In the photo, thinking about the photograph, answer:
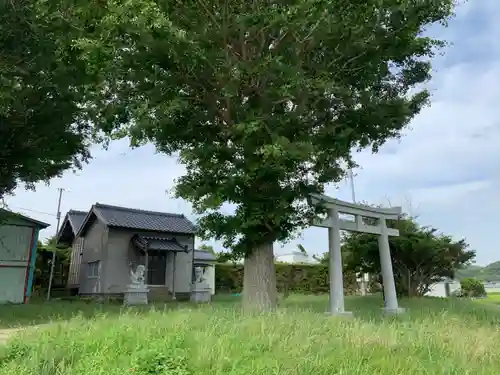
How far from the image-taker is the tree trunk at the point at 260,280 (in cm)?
782

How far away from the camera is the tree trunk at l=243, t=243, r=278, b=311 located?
25.7 feet

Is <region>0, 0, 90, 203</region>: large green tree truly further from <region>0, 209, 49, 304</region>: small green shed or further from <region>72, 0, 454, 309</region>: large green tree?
<region>0, 209, 49, 304</region>: small green shed

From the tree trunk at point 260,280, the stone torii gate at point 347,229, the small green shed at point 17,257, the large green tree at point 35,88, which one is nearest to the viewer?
the tree trunk at point 260,280

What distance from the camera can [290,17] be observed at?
675cm

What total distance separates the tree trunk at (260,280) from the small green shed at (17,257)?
36.2 feet

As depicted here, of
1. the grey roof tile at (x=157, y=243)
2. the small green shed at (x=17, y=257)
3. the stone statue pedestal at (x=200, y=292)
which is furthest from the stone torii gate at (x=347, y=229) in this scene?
the small green shed at (x=17, y=257)

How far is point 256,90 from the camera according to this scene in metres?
7.94

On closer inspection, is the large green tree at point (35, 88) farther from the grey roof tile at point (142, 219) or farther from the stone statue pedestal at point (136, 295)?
the grey roof tile at point (142, 219)

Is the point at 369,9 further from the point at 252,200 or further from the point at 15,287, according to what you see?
the point at 15,287

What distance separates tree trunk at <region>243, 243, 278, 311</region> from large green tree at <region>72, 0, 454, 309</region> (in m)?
0.02

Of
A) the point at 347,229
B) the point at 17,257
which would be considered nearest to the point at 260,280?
the point at 347,229

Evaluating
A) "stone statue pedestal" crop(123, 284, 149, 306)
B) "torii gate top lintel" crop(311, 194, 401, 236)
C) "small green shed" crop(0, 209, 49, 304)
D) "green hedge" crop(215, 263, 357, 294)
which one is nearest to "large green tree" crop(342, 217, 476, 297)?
"torii gate top lintel" crop(311, 194, 401, 236)

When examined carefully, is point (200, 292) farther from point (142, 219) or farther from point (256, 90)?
point (256, 90)

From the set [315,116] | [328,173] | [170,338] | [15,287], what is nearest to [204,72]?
[315,116]
